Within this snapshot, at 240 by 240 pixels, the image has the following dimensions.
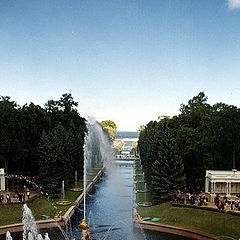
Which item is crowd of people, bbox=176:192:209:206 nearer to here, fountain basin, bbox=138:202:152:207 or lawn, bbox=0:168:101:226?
fountain basin, bbox=138:202:152:207

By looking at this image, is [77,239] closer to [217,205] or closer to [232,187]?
[217,205]

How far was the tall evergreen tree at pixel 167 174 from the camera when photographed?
97.3ft

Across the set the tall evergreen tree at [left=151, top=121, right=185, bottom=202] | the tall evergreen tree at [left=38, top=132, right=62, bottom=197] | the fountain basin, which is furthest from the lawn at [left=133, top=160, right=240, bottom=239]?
the tall evergreen tree at [left=38, top=132, right=62, bottom=197]

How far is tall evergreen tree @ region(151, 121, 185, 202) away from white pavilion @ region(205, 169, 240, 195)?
454cm


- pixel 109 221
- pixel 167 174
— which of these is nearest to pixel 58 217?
pixel 109 221

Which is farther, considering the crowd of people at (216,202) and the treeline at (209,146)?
the treeline at (209,146)

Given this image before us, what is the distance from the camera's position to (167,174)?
30438 millimetres

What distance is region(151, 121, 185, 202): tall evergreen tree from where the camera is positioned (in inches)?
1168

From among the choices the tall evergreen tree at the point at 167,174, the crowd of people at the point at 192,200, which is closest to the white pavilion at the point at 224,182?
the crowd of people at the point at 192,200

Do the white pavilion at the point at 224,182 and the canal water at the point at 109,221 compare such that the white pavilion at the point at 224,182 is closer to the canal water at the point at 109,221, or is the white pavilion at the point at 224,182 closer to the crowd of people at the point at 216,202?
the crowd of people at the point at 216,202

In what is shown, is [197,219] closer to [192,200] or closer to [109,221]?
[192,200]

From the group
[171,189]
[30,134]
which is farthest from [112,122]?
[171,189]

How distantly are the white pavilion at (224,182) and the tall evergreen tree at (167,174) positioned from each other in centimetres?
454

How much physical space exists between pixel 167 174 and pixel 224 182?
290 inches
